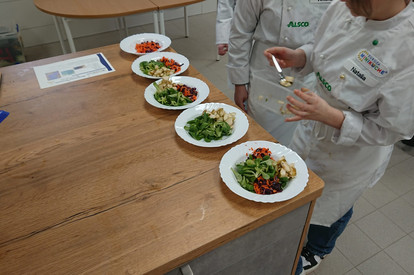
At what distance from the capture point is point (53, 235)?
2.44 ft

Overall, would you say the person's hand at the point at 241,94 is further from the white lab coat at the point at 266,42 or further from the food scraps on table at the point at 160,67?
the food scraps on table at the point at 160,67

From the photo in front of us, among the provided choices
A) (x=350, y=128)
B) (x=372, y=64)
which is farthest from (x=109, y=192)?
(x=372, y=64)

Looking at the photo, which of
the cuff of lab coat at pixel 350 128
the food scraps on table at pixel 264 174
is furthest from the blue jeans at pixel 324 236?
the food scraps on table at pixel 264 174

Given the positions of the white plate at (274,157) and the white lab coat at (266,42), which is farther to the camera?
the white lab coat at (266,42)

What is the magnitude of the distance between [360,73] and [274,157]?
350 millimetres

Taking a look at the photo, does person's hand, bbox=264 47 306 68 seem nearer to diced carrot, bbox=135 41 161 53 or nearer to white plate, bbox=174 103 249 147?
white plate, bbox=174 103 249 147

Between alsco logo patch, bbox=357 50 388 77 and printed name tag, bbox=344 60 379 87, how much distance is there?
2 cm

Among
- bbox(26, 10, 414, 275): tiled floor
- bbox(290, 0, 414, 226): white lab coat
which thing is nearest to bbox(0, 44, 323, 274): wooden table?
bbox(290, 0, 414, 226): white lab coat

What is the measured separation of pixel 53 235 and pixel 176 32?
3.44m

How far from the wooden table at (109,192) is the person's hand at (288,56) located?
282 millimetres

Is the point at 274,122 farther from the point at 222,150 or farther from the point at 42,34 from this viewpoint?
the point at 42,34

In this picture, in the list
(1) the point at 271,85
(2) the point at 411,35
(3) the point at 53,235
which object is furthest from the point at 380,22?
(3) the point at 53,235

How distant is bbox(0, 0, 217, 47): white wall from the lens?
3240mm

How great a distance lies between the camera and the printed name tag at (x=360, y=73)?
89 cm
